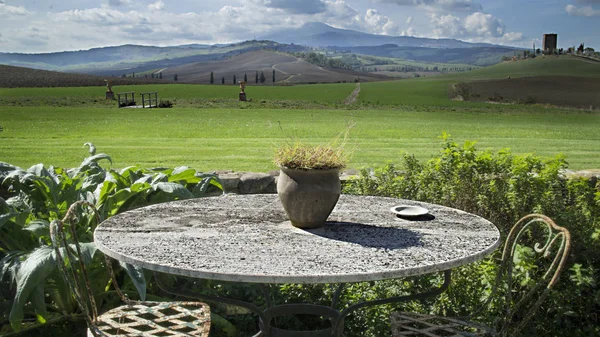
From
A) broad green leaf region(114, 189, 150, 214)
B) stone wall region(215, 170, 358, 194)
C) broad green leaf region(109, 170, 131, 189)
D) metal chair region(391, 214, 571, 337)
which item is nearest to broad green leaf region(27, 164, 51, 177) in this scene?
broad green leaf region(109, 170, 131, 189)

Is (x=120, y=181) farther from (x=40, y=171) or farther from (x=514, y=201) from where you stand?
(x=514, y=201)

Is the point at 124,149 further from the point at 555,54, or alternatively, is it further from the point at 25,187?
the point at 555,54

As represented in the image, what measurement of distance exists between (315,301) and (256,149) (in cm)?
568

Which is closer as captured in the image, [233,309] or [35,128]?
[233,309]

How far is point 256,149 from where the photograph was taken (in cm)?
892

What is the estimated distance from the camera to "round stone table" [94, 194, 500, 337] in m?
1.69

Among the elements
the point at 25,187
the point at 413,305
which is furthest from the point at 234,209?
the point at 25,187

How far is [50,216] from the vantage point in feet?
11.6

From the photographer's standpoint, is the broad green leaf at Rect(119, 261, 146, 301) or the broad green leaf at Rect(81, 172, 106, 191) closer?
the broad green leaf at Rect(119, 261, 146, 301)

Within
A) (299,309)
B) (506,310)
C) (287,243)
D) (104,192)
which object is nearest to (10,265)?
(104,192)

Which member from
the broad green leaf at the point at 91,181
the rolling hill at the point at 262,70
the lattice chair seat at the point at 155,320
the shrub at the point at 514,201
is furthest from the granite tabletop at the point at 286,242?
the rolling hill at the point at 262,70

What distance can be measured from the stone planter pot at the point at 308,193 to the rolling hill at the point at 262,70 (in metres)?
61.7

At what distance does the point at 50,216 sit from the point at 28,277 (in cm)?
120

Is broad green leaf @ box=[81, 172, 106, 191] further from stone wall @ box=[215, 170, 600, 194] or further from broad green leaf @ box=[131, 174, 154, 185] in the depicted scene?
stone wall @ box=[215, 170, 600, 194]
